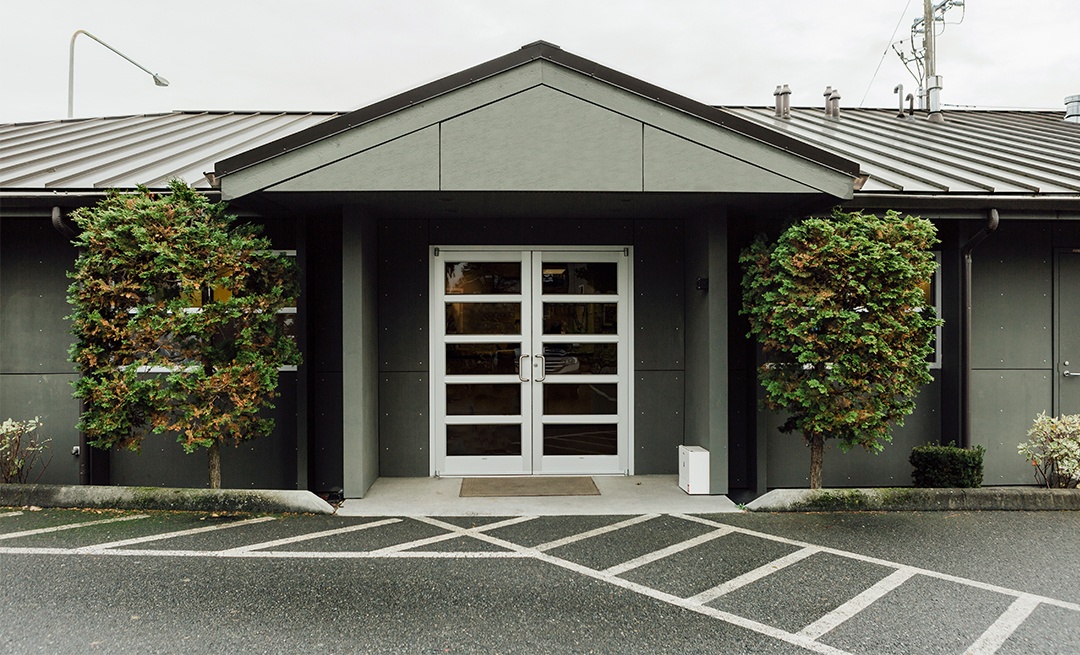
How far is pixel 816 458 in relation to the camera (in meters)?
6.39

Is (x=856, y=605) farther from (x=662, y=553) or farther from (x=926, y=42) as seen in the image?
(x=926, y=42)

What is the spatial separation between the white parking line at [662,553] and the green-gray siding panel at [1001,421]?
355 centimetres

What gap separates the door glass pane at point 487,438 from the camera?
746cm

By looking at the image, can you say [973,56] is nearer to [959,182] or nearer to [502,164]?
[959,182]

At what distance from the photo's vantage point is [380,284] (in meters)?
7.39

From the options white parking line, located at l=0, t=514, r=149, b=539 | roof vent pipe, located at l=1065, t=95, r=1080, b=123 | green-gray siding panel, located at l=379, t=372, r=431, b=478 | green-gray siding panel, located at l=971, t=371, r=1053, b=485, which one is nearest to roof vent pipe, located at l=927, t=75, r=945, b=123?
roof vent pipe, located at l=1065, t=95, r=1080, b=123

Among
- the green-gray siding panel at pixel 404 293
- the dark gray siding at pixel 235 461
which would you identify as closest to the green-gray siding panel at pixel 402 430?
the green-gray siding panel at pixel 404 293

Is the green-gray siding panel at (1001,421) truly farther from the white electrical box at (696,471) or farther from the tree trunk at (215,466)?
the tree trunk at (215,466)

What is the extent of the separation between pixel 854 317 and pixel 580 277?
9.61 feet

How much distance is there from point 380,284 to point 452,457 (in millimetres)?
2085

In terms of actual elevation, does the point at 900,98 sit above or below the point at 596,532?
above

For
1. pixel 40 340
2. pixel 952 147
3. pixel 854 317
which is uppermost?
pixel 952 147

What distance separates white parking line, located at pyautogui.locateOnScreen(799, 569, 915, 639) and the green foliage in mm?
1487

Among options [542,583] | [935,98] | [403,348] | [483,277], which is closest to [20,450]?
[403,348]
